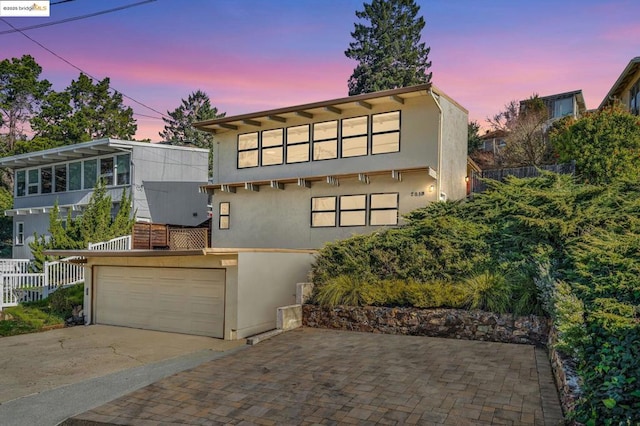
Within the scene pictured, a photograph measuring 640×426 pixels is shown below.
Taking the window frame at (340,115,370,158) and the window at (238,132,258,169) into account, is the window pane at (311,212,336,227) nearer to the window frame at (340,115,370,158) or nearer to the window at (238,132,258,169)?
the window frame at (340,115,370,158)

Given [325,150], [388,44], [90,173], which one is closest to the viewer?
[325,150]

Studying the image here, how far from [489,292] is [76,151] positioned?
20549mm

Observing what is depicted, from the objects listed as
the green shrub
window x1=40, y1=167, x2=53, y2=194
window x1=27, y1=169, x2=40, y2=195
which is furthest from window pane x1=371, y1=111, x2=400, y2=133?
window x1=27, y1=169, x2=40, y2=195

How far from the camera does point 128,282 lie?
1257 cm

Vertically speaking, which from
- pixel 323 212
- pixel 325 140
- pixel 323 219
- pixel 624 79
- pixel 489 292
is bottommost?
pixel 489 292

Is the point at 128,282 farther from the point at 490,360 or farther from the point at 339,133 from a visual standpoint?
the point at 490,360

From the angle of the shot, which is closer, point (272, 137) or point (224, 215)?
point (272, 137)

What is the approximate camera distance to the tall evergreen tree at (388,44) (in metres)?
36.6

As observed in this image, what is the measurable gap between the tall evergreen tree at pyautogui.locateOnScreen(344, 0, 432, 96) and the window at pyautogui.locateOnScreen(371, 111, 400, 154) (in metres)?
A: 22.5

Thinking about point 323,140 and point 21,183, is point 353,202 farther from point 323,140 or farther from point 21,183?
point 21,183

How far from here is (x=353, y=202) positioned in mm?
14969

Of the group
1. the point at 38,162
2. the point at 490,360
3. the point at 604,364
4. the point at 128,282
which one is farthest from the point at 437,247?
the point at 38,162

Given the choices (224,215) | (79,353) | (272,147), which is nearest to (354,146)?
(272,147)

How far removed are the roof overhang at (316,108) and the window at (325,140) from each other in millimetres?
493
